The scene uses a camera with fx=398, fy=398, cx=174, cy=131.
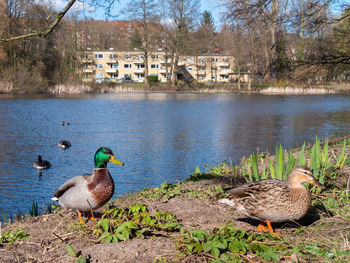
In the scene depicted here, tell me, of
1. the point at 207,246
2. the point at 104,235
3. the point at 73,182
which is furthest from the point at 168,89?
the point at 207,246

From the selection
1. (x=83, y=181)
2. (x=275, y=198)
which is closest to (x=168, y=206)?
(x=83, y=181)

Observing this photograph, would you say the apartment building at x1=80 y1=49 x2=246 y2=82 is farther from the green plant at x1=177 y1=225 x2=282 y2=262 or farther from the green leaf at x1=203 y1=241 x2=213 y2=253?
the green leaf at x1=203 y1=241 x2=213 y2=253

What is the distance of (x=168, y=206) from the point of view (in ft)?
16.4

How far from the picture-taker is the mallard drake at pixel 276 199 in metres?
3.97

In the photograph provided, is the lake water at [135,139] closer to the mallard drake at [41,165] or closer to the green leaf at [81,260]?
the mallard drake at [41,165]

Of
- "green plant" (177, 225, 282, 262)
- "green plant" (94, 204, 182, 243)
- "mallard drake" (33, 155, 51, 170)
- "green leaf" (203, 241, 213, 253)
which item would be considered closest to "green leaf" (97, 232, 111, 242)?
"green plant" (94, 204, 182, 243)

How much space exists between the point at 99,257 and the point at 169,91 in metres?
58.3

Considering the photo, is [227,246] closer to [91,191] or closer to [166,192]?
[91,191]

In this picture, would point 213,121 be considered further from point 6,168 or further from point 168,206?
point 168,206

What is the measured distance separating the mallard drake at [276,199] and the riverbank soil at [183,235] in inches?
7.1

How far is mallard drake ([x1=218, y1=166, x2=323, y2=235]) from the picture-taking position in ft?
13.0

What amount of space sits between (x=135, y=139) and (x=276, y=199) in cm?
1374

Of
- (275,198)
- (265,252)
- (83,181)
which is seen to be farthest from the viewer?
(83,181)

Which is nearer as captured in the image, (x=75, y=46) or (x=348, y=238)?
(x=348, y=238)
